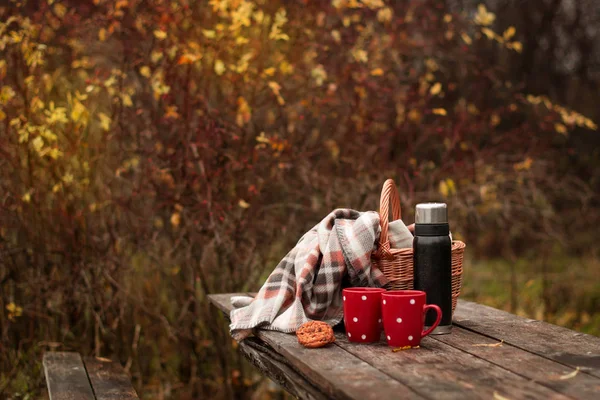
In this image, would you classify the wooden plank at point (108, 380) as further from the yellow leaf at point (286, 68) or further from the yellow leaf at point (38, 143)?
the yellow leaf at point (286, 68)

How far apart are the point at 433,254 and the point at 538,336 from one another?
37cm

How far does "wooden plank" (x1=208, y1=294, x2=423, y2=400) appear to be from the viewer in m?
1.50

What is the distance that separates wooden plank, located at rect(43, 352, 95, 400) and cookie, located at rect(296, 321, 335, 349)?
117 centimetres

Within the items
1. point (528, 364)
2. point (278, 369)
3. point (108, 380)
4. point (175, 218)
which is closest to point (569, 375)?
point (528, 364)

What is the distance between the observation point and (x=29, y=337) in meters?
3.85

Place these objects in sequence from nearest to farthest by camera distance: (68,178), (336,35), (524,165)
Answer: (68,178), (336,35), (524,165)

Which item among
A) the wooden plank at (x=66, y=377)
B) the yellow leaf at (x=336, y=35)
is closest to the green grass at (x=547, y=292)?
the yellow leaf at (x=336, y=35)

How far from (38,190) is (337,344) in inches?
92.2

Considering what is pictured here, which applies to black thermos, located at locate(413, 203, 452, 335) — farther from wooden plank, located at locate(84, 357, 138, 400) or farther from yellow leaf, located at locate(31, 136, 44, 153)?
yellow leaf, located at locate(31, 136, 44, 153)

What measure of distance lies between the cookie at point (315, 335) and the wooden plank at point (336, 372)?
0.05 ft

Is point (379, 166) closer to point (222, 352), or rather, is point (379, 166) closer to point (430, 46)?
point (430, 46)

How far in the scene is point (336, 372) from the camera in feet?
5.41

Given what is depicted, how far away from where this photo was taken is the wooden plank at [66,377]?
276cm

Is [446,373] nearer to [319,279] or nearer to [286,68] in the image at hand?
[319,279]
